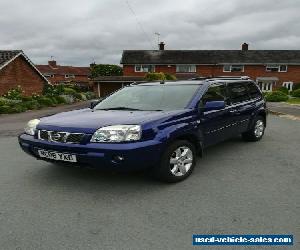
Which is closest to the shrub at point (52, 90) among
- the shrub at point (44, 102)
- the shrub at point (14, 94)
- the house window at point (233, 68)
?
the shrub at point (14, 94)

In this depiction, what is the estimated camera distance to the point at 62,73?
7312cm

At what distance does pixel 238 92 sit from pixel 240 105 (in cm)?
30

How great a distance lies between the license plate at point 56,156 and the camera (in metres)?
3.97

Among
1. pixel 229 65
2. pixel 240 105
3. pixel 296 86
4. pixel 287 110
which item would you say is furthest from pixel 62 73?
pixel 240 105

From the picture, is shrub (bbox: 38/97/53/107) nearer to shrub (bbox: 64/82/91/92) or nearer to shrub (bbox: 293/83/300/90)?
shrub (bbox: 64/82/91/92)

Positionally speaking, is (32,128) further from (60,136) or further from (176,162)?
(176,162)

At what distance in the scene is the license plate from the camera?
13.0 feet

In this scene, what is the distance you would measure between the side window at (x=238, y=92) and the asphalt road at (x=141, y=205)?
4.25ft

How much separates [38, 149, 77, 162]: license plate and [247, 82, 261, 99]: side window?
14.8ft

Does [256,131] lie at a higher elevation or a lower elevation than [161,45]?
lower

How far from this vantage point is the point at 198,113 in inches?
190

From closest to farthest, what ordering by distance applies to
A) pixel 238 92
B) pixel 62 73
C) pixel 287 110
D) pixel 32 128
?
pixel 32 128 < pixel 238 92 < pixel 287 110 < pixel 62 73

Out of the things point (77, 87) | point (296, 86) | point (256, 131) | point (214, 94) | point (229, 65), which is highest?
point (229, 65)

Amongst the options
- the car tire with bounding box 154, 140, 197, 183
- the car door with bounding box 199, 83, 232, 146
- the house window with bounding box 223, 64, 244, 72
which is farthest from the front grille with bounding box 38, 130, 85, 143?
the house window with bounding box 223, 64, 244, 72
